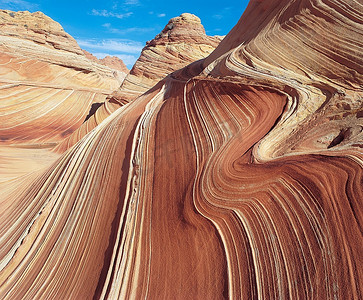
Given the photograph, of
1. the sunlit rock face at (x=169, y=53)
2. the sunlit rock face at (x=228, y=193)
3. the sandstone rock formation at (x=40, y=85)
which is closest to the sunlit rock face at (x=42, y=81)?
the sandstone rock formation at (x=40, y=85)

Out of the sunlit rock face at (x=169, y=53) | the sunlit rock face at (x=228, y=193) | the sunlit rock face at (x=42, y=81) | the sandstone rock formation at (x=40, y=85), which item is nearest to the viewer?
the sunlit rock face at (x=228, y=193)

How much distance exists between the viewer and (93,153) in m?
4.61

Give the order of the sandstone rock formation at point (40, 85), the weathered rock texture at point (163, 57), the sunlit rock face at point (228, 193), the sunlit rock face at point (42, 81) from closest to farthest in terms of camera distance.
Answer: the sunlit rock face at point (228, 193)
the sandstone rock formation at point (40, 85)
the weathered rock texture at point (163, 57)
the sunlit rock face at point (42, 81)

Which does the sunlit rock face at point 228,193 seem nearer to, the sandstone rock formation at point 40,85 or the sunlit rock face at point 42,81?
the sandstone rock formation at point 40,85

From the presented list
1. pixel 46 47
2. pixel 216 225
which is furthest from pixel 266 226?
pixel 46 47

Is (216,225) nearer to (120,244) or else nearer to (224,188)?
(224,188)

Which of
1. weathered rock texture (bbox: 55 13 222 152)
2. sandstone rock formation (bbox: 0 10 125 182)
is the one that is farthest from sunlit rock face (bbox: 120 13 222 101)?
sandstone rock formation (bbox: 0 10 125 182)

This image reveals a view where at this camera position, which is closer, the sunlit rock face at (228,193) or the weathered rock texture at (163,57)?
the sunlit rock face at (228,193)

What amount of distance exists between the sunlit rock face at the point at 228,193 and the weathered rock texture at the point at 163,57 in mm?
7023

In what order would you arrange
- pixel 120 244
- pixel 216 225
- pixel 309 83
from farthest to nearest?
pixel 309 83
pixel 120 244
pixel 216 225

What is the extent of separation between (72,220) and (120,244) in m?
1.15

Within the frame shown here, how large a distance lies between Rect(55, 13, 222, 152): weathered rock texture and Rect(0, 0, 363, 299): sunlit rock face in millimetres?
7023

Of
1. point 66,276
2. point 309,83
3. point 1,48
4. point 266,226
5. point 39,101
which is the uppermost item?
point 1,48

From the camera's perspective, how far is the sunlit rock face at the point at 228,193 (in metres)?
1.86
